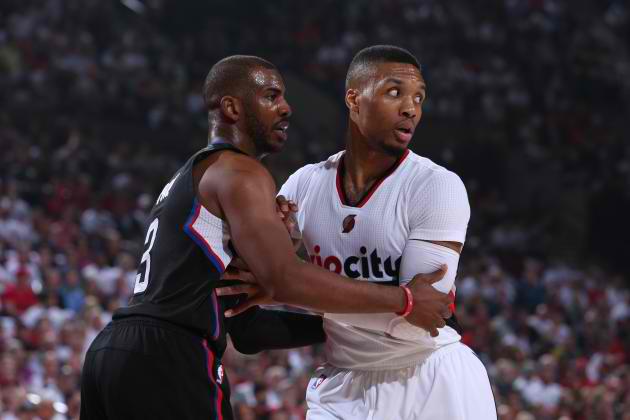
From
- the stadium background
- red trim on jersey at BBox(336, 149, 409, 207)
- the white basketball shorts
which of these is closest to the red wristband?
the white basketball shorts

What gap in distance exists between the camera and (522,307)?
45.7 feet

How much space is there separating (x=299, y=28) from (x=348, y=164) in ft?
53.1

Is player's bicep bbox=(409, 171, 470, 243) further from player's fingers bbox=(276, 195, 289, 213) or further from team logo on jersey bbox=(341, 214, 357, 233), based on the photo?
player's fingers bbox=(276, 195, 289, 213)

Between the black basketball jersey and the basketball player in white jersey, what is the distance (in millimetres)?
584

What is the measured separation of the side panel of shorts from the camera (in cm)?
330

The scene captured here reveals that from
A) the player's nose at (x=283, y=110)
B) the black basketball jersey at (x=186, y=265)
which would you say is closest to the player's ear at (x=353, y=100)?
the player's nose at (x=283, y=110)

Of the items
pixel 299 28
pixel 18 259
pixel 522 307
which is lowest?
pixel 522 307

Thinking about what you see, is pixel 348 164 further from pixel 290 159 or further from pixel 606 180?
pixel 606 180

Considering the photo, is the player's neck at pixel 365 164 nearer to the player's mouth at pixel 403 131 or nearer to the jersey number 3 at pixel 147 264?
the player's mouth at pixel 403 131

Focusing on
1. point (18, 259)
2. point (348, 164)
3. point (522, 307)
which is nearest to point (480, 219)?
point (522, 307)

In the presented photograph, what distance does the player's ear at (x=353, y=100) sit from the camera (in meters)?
3.96

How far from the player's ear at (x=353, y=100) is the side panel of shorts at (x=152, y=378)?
3.92ft

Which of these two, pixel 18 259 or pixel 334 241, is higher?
pixel 334 241

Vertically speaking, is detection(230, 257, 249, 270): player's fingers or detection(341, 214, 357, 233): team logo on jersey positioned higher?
detection(341, 214, 357, 233): team logo on jersey
